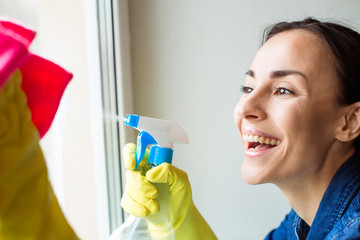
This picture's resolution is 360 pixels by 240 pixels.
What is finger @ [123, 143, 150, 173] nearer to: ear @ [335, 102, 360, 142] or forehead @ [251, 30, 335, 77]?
forehead @ [251, 30, 335, 77]

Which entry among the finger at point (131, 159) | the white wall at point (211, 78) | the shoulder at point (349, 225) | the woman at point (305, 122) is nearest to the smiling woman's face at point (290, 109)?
the woman at point (305, 122)

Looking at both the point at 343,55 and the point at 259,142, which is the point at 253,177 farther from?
the point at 343,55

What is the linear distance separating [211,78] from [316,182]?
1.77 ft

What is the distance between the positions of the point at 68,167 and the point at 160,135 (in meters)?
0.36

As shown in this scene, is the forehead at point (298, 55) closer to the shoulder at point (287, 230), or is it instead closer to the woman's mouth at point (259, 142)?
the woman's mouth at point (259, 142)

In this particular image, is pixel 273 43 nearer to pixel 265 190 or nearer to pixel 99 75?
pixel 99 75

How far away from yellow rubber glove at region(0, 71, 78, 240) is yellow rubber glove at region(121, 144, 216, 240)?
0.37m

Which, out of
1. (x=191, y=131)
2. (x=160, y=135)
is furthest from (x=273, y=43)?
(x=191, y=131)

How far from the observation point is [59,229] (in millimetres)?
398

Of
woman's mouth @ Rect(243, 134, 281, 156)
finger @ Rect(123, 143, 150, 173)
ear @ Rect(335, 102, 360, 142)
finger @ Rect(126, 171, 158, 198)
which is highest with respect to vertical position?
ear @ Rect(335, 102, 360, 142)

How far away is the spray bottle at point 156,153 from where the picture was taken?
738 mm

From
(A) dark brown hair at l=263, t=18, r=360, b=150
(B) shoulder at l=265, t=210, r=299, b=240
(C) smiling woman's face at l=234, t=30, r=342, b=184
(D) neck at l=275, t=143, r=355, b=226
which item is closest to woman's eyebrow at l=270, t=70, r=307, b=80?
(C) smiling woman's face at l=234, t=30, r=342, b=184

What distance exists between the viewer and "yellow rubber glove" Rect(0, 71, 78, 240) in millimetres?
353

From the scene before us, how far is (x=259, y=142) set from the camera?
936 millimetres
